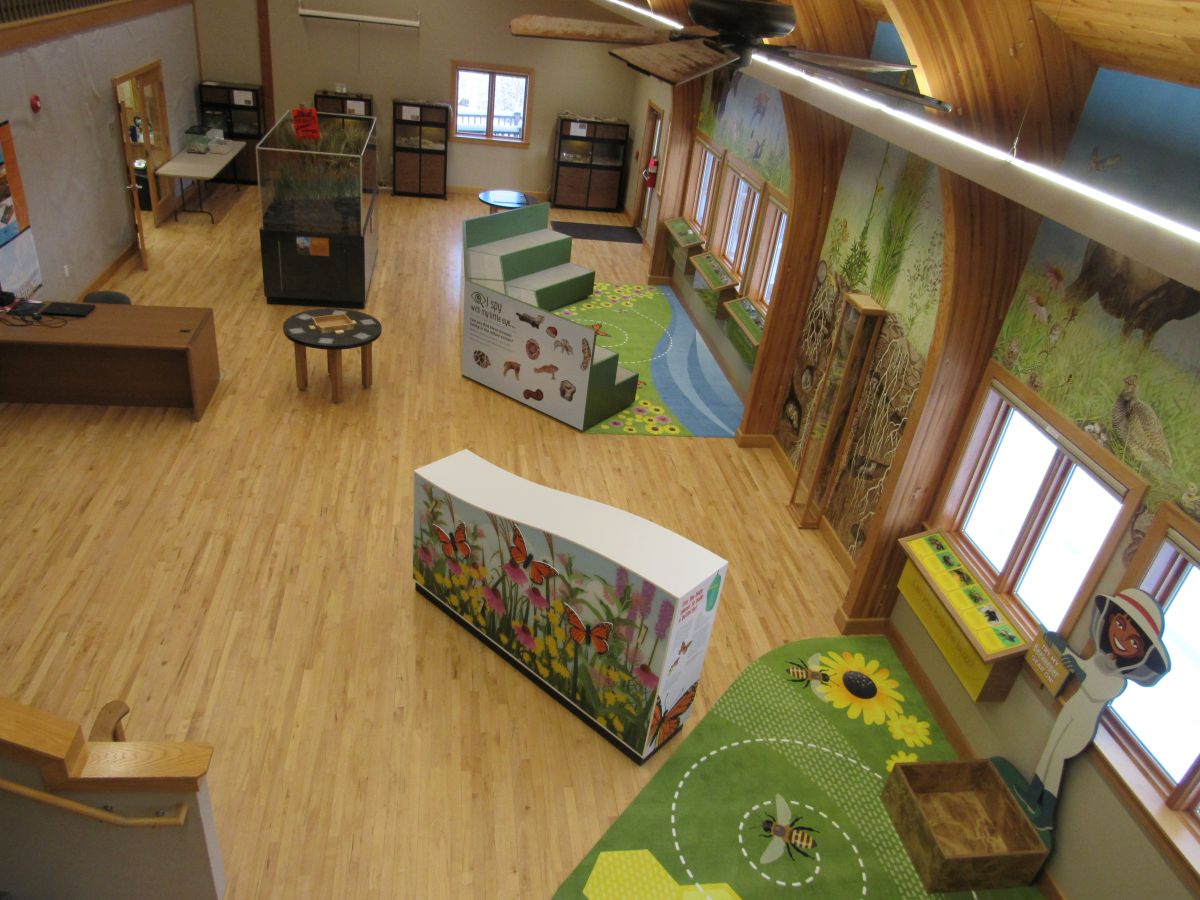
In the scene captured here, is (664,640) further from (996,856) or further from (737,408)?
(737,408)

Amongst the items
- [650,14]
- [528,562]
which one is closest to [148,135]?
[650,14]

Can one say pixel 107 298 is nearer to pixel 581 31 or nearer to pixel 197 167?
pixel 197 167

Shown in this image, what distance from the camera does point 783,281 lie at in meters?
7.96

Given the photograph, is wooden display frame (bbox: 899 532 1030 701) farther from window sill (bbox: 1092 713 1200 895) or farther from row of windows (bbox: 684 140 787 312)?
row of windows (bbox: 684 140 787 312)

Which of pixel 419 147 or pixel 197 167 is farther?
pixel 419 147

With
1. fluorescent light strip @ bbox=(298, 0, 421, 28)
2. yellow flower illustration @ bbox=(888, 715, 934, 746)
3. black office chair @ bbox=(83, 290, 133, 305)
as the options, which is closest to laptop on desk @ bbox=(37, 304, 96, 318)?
black office chair @ bbox=(83, 290, 133, 305)

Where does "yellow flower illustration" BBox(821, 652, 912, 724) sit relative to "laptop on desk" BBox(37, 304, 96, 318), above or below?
below

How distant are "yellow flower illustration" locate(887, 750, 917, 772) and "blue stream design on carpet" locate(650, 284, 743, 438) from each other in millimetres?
4127

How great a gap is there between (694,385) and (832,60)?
21.8 feet

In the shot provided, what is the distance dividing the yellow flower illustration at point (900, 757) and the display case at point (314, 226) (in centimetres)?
807

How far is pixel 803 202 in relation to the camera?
25.0 ft

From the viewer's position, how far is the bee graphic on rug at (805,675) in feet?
19.1

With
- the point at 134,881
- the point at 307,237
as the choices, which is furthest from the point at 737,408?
the point at 134,881

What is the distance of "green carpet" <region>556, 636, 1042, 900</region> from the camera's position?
445 cm
